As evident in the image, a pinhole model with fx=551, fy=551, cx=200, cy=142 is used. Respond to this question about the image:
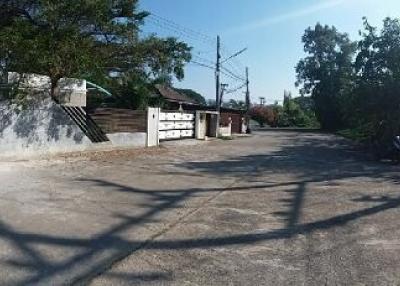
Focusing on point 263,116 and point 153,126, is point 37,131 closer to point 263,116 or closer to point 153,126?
point 153,126

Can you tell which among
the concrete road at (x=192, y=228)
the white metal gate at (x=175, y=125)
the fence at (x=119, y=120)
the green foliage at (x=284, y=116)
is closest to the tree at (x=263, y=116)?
the green foliage at (x=284, y=116)

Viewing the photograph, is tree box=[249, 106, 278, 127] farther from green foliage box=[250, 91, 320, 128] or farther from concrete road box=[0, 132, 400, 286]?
concrete road box=[0, 132, 400, 286]

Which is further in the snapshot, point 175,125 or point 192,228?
point 175,125

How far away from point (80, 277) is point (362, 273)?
10.2 feet

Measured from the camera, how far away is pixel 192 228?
27.0 feet

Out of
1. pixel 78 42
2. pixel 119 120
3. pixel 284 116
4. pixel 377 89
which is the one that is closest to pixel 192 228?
pixel 78 42

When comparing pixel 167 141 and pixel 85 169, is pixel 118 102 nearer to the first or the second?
pixel 167 141

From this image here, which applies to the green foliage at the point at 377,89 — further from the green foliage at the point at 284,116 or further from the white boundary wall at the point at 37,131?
the green foliage at the point at 284,116

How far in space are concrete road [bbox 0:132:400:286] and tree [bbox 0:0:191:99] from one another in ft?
Result: 11.8

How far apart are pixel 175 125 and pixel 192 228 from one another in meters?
22.0

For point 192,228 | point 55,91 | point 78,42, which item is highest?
point 78,42

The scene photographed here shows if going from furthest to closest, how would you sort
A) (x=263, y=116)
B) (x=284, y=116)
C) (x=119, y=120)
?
(x=284, y=116) < (x=263, y=116) < (x=119, y=120)

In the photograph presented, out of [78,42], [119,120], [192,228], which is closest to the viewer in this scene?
[192,228]

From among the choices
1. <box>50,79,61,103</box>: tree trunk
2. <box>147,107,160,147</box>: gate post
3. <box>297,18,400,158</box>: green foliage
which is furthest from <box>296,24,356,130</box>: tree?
<box>50,79,61,103</box>: tree trunk
